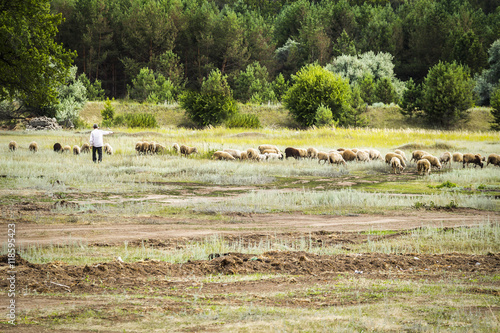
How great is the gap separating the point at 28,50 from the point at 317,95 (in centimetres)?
4428

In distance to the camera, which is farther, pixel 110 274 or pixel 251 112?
pixel 251 112

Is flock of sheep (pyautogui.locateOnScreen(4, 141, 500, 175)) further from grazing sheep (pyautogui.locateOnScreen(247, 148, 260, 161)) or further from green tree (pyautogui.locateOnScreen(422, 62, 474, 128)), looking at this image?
green tree (pyautogui.locateOnScreen(422, 62, 474, 128))

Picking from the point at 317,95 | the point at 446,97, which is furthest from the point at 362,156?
the point at 446,97

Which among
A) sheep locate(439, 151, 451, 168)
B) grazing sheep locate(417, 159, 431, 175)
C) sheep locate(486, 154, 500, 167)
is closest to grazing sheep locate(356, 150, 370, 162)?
sheep locate(439, 151, 451, 168)

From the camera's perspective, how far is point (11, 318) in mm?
5895

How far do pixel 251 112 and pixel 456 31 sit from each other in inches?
1637

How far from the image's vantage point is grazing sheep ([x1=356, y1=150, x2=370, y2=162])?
30.2m

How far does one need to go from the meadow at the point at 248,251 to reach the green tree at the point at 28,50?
20.8ft

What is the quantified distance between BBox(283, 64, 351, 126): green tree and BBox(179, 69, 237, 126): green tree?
27.2 feet

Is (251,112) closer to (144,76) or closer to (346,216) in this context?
(144,76)

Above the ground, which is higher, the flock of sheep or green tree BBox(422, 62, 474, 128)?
green tree BBox(422, 62, 474, 128)

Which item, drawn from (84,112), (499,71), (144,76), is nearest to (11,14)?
(84,112)

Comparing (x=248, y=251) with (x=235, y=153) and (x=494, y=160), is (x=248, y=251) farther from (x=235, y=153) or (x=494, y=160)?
(x=494, y=160)

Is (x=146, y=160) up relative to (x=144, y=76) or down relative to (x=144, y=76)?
down
